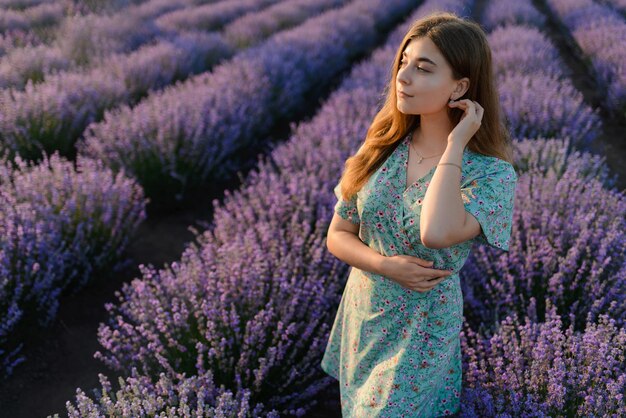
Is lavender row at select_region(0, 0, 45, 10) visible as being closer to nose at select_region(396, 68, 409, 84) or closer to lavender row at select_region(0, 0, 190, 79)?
lavender row at select_region(0, 0, 190, 79)

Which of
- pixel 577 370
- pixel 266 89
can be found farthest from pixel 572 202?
pixel 266 89

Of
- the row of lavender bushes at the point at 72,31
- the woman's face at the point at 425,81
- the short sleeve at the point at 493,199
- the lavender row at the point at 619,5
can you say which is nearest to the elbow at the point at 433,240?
the short sleeve at the point at 493,199

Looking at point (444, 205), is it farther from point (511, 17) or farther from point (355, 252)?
point (511, 17)

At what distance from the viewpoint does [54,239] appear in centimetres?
294

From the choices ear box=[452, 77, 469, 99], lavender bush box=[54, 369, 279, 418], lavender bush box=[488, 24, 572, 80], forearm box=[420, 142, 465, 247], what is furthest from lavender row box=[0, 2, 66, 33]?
forearm box=[420, 142, 465, 247]

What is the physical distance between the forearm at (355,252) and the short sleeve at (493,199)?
0.28 meters

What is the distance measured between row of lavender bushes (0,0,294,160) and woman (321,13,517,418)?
2.84 metres

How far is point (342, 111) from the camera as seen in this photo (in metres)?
4.38

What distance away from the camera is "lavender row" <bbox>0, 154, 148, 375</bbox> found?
8.79ft

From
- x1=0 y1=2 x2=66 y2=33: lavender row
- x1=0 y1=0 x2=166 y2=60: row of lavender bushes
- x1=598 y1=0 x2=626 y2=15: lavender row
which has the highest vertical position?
x1=0 y1=2 x2=66 y2=33: lavender row

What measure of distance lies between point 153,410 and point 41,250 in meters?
1.42

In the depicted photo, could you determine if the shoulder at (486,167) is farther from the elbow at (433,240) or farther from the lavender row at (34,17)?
the lavender row at (34,17)

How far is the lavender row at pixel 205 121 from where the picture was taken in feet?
13.3

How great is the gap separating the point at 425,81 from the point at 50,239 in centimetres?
226
